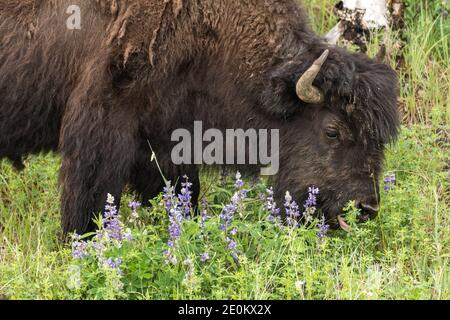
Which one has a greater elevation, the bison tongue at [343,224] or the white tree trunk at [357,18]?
the white tree trunk at [357,18]

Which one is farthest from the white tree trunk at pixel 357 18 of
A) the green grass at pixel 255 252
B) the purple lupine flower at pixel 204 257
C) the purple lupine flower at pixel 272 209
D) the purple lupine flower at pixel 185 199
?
the purple lupine flower at pixel 204 257

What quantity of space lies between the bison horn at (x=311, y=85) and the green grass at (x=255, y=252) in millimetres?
813

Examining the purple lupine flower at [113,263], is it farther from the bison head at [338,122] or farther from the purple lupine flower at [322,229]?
the bison head at [338,122]

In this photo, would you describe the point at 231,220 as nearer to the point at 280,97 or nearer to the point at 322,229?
the point at 322,229

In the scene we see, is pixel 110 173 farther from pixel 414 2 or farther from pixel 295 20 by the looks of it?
pixel 414 2

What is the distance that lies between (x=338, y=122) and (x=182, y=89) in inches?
40.8

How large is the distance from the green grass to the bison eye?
61cm

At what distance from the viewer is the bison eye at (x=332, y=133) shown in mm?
6137

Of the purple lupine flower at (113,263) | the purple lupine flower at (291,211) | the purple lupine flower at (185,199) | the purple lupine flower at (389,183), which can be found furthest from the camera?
the purple lupine flower at (389,183)

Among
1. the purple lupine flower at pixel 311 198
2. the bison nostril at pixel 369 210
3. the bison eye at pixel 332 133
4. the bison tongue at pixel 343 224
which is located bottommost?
the bison tongue at pixel 343 224

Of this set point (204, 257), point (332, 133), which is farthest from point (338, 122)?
point (204, 257)

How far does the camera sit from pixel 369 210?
6105 millimetres
